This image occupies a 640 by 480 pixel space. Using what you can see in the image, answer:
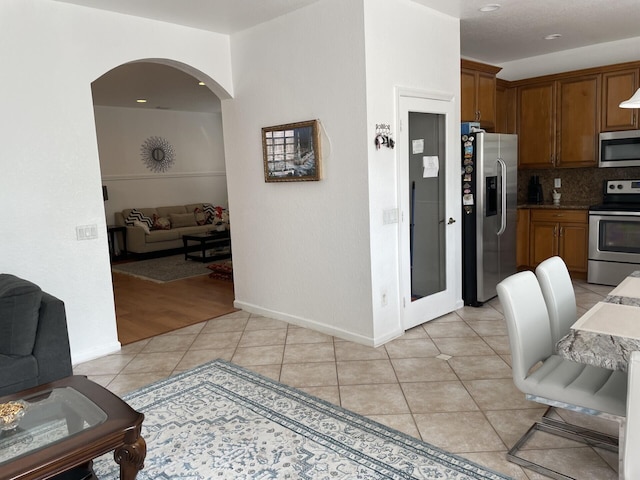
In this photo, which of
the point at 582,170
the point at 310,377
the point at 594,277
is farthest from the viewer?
the point at 582,170

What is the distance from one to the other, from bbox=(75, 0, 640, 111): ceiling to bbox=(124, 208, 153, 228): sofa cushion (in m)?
3.19

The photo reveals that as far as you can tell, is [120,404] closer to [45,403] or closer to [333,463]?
[45,403]

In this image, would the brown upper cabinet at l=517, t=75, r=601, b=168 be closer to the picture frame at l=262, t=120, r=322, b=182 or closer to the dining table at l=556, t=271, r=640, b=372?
the picture frame at l=262, t=120, r=322, b=182

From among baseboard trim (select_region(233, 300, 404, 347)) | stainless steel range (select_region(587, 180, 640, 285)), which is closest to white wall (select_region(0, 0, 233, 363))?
baseboard trim (select_region(233, 300, 404, 347))

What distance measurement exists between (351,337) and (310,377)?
74 centimetres

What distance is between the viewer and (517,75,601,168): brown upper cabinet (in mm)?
5578

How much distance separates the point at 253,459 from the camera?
8.02 ft

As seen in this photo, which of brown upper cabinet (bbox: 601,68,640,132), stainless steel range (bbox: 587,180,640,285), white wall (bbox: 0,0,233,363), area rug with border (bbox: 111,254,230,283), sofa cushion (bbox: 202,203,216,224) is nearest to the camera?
white wall (bbox: 0,0,233,363)

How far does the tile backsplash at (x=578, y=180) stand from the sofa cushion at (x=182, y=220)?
5969 millimetres

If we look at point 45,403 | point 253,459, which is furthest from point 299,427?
point 45,403

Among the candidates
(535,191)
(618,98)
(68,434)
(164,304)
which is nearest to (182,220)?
(164,304)

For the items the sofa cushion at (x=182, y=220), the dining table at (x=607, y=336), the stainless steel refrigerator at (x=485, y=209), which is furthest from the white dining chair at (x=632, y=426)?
the sofa cushion at (x=182, y=220)

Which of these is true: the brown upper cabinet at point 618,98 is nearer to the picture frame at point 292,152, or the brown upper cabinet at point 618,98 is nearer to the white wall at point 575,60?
the white wall at point 575,60

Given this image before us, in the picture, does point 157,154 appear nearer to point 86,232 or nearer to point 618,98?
point 86,232
